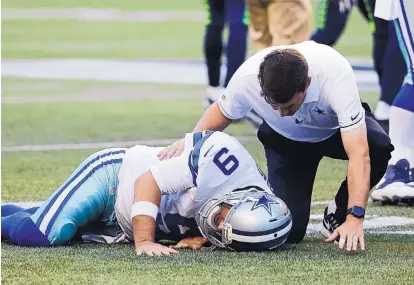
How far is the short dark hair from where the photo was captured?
17.1 feet

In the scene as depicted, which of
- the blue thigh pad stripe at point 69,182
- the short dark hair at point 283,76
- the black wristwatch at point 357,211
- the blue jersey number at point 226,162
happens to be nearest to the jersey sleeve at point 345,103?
→ the short dark hair at point 283,76

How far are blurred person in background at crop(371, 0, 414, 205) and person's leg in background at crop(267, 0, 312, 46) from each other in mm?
2209

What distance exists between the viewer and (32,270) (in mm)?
5082

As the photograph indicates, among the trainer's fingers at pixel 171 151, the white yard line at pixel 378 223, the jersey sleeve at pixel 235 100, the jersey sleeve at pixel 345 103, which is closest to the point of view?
the jersey sleeve at pixel 345 103

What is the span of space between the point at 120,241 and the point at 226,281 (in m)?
1.06

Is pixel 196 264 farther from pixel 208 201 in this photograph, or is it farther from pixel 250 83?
pixel 250 83

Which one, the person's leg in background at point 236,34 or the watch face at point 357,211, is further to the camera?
the person's leg in background at point 236,34

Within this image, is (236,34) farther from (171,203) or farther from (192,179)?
(192,179)

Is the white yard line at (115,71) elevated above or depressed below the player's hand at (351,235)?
below

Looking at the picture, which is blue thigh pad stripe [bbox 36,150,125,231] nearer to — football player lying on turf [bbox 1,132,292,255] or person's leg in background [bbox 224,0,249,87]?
football player lying on turf [bbox 1,132,292,255]

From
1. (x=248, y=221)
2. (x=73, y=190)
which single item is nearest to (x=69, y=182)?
(x=73, y=190)

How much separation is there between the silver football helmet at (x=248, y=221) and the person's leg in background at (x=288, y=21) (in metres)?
3.96

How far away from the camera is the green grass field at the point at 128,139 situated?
499 cm

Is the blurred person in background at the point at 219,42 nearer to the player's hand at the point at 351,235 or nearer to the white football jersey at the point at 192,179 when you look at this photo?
the white football jersey at the point at 192,179
